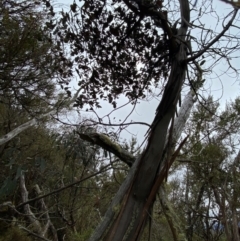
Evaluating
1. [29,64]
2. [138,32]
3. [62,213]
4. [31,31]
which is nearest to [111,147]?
[138,32]

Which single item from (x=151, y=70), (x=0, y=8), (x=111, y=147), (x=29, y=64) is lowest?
(x=111, y=147)

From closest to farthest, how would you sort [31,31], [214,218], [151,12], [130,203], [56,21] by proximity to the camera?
[130,203] → [151,12] → [56,21] → [31,31] → [214,218]

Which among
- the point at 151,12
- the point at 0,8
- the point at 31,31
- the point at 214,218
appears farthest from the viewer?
the point at 214,218

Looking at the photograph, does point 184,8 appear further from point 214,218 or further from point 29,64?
point 214,218

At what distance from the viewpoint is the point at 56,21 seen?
164 cm

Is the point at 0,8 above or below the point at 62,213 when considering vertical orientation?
above

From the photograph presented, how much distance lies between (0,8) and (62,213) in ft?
13.0

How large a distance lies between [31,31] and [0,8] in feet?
2.53

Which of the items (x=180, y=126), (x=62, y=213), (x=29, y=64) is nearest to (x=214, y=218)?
(x=62, y=213)

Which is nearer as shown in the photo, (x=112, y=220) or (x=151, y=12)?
(x=112, y=220)

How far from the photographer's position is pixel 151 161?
1283mm

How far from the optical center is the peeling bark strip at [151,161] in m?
1.19

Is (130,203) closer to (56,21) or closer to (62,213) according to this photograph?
(56,21)

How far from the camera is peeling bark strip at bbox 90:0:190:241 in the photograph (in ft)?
3.90
